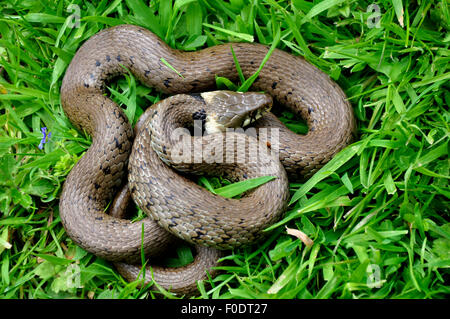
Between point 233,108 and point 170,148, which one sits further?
point 233,108

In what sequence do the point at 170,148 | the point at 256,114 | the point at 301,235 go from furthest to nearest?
the point at 256,114 → the point at 170,148 → the point at 301,235

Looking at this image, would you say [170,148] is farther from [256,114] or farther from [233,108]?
[256,114]

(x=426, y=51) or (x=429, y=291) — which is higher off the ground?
(x=426, y=51)

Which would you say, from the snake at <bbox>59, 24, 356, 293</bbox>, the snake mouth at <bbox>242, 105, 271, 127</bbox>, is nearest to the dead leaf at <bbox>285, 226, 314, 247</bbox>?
the snake at <bbox>59, 24, 356, 293</bbox>

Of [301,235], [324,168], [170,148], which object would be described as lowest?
[301,235]

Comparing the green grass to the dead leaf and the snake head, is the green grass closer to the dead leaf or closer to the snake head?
the dead leaf

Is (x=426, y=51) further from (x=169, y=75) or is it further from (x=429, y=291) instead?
(x=169, y=75)

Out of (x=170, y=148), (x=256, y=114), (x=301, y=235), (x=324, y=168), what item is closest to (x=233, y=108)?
(x=256, y=114)

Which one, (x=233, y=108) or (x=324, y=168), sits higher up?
(x=233, y=108)
